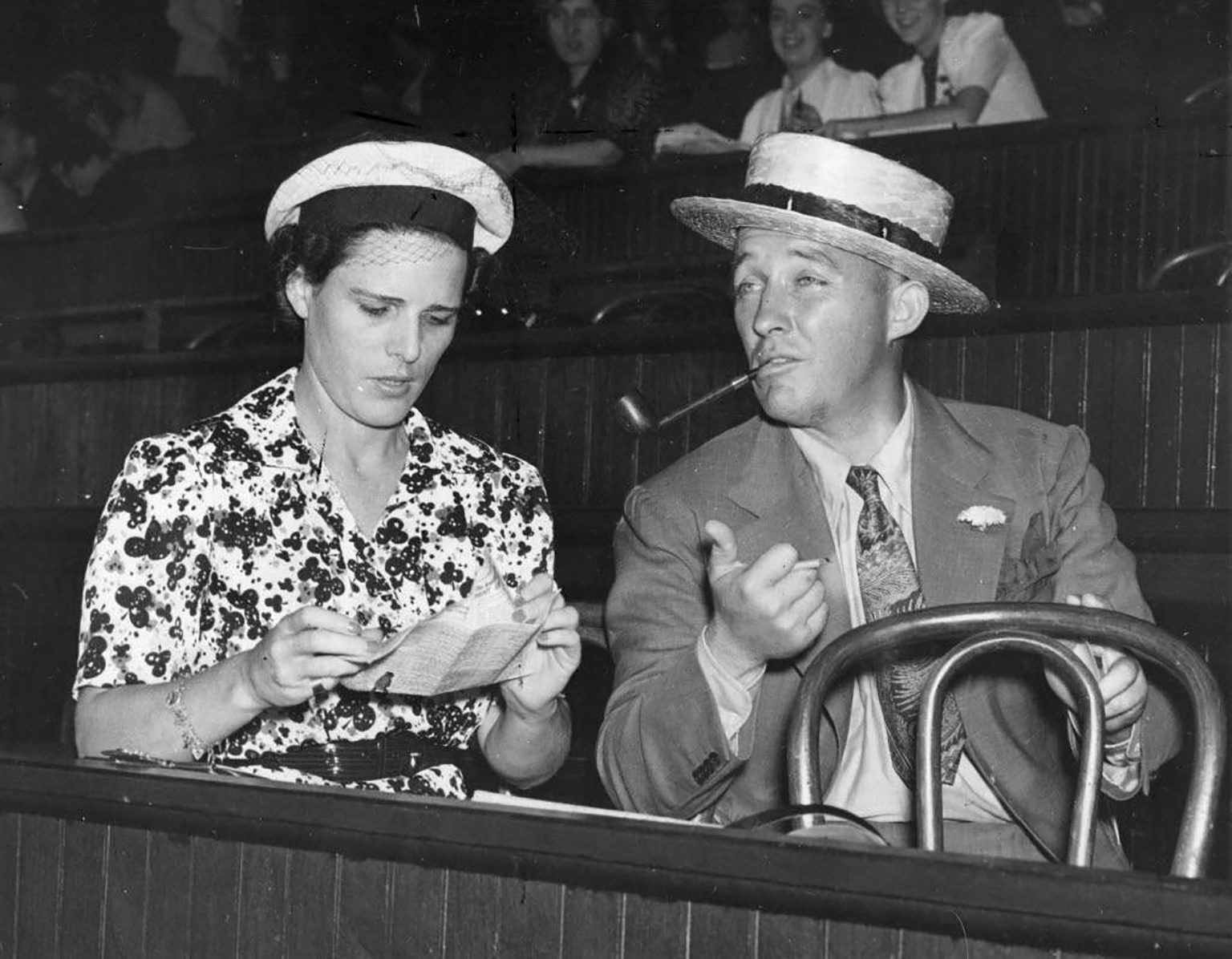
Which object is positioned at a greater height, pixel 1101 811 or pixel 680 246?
pixel 680 246

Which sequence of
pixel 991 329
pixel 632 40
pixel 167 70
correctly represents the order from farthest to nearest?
pixel 167 70 < pixel 632 40 < pixel 991 329

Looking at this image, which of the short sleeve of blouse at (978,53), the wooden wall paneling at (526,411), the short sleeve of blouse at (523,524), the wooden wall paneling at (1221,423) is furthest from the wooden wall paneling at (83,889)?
the short sleeve of blouse at (978,53)

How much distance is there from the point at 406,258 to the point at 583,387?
5.27 feet

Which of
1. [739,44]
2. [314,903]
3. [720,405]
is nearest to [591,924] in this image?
[314,903]

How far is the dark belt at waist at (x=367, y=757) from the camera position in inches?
90.2

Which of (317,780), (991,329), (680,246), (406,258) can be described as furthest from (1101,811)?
(680,246)

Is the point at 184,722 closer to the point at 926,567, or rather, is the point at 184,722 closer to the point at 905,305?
the point at 926,567

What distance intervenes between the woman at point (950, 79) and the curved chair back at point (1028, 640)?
Result: 232 cm

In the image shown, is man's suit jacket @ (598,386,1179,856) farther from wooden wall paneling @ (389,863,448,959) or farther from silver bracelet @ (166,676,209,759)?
wooden wall paneling @ (389,863,448,959)

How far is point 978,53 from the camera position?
4.16 metres

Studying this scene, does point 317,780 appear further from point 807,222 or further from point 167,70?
point 167,70

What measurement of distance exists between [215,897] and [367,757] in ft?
2.57

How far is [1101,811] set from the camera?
2191 millimetres

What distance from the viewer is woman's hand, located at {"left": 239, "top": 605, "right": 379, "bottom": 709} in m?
1.84
